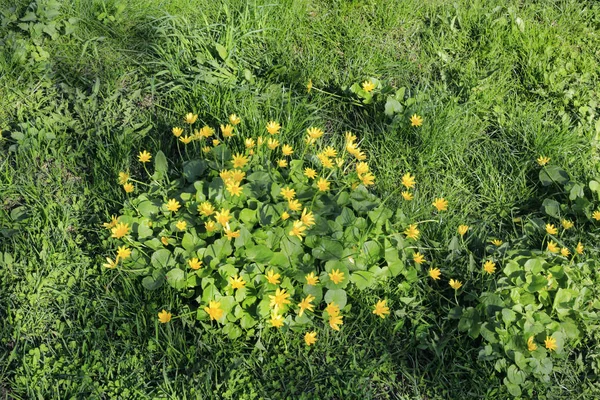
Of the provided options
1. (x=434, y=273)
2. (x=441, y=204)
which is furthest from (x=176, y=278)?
(x=441, y=204)

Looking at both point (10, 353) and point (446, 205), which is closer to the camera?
point (10, 353)

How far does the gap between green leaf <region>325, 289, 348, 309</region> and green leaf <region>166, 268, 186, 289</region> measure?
1.82 ft

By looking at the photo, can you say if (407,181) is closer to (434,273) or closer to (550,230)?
(434,273)

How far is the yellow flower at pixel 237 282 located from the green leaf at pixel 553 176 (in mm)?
1550

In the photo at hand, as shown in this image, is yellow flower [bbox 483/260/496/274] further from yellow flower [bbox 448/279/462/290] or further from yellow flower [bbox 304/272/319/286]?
yellow flower [bbox 304/272/319/286]

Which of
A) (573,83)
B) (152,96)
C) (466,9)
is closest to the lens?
(152,96)

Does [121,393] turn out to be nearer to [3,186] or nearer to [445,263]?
[3,186]

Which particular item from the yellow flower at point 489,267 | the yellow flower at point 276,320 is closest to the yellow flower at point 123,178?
the yellow flower at point 276,320

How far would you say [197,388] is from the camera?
2.21m

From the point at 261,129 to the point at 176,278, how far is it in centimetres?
90

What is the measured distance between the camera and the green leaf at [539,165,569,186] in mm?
2904

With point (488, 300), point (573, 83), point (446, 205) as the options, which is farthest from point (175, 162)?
point (573, 83)

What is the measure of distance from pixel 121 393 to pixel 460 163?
1.89 metres

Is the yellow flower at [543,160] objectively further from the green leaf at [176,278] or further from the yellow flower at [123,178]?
the yellow flower at [123,178]
